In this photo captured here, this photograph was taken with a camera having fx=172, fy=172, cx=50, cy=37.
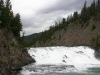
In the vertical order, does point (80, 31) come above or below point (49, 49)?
above

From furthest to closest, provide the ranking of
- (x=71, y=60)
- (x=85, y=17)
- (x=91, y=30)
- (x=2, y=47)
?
1. (x=85, y=17)
2. (x=91, y=30)
3. (x=71, y=60)
4. (x=2, y=47)

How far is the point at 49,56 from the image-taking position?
199ft

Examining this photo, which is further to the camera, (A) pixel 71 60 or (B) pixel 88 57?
(B) pixel 88 57

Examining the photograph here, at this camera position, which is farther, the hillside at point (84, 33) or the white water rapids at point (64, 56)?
the hillside at point (84, 33)

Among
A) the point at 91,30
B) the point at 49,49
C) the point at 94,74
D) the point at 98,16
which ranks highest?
the point at 98,16

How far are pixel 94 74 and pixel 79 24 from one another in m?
100

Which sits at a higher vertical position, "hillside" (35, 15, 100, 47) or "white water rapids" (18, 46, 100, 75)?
"hillside" (35, 15, 100, 47)

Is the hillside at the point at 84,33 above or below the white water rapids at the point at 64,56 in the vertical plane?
above

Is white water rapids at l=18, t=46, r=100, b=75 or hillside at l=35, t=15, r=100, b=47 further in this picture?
hillside at l=35, t=15, r=100, b=47

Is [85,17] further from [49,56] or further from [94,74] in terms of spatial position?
[94,74]

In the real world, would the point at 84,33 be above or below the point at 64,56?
above

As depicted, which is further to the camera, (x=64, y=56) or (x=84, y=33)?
(x=84, y=33)

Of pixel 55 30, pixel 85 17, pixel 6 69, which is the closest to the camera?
pixel 6 69

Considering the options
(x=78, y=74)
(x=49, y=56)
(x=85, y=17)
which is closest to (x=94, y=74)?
(x=78, y=74)
